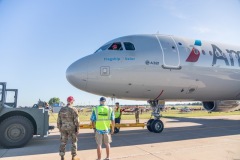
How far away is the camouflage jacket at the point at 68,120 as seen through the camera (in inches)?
246

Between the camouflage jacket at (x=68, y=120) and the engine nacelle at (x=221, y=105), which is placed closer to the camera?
the camouflage jacket at (x=68, y=120)

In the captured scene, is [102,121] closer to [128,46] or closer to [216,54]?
[128,46]

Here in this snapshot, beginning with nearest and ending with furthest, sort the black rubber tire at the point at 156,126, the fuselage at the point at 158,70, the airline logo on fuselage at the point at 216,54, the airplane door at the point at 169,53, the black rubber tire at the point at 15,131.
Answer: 1. the black rubber tire at the point at 15,131
2. the fuselage at the point at 158,70
3. the airplane door at the point at 169,53
4. the black rubber tire at the point at 156,126
5. the airline logo on fuselage at the point at 216,54

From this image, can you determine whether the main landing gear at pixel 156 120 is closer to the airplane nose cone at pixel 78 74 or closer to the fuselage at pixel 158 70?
the fuselage at pixel 158 70

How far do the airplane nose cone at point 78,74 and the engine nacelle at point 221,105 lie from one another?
10.5 m

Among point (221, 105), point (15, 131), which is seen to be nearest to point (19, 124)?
point (15, 131)

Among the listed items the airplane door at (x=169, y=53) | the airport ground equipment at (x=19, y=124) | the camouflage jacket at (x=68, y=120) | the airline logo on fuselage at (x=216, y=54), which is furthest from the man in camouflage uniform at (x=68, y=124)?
the airline logo on fuselage at (x=216, y=54)

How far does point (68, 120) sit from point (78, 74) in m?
3.36

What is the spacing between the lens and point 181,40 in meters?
12.1

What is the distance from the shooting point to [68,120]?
626 cm

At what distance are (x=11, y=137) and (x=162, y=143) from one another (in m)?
5.68

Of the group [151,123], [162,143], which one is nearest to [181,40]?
[151,123]

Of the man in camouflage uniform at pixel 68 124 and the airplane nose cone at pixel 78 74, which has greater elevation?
the airplane nose cone at pixel 78 74

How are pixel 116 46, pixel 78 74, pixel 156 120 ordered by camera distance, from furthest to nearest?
1. pixel 156 120
2. pixel 116 46
3. pixel 78 74
